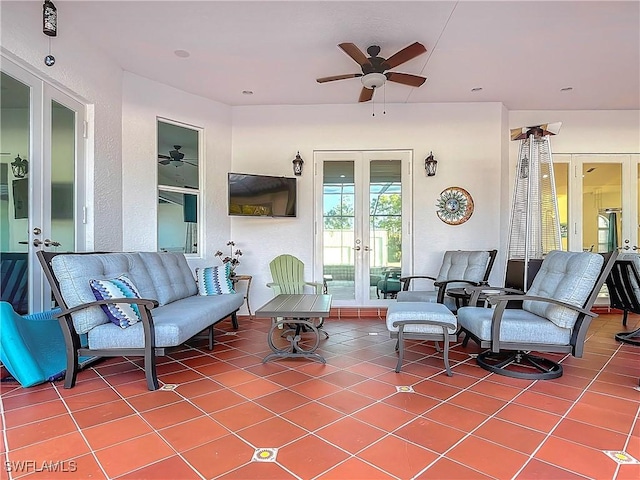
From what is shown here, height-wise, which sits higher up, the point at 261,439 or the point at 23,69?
the point at 23,69

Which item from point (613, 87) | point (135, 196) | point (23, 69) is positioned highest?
point (613, 87)

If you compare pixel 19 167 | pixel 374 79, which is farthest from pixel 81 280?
pixel 374 79

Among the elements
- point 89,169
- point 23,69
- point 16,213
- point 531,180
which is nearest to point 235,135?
point 89,169

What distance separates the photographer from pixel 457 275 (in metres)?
4.49

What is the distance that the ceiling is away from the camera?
3119 mm

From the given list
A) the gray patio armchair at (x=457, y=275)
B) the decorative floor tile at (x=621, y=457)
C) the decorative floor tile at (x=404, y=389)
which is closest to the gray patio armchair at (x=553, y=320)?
the decorative floor tile at (x=404, y=389)

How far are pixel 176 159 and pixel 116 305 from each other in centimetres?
283

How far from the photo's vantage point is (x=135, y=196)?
441cm

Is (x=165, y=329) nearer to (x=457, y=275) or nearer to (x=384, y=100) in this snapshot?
(x=457, y=275)

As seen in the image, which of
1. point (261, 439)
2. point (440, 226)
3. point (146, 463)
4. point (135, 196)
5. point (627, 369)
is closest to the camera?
point (146, 463)

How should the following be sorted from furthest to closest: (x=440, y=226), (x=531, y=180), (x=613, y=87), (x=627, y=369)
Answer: (x=440, y=226), (x=613, y=87), (x=531, y=180), (x=627, y=369)

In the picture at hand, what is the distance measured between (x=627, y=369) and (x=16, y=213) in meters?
5.07

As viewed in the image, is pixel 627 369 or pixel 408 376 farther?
pixel 627 369

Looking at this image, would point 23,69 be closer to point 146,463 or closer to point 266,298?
point 146,463
